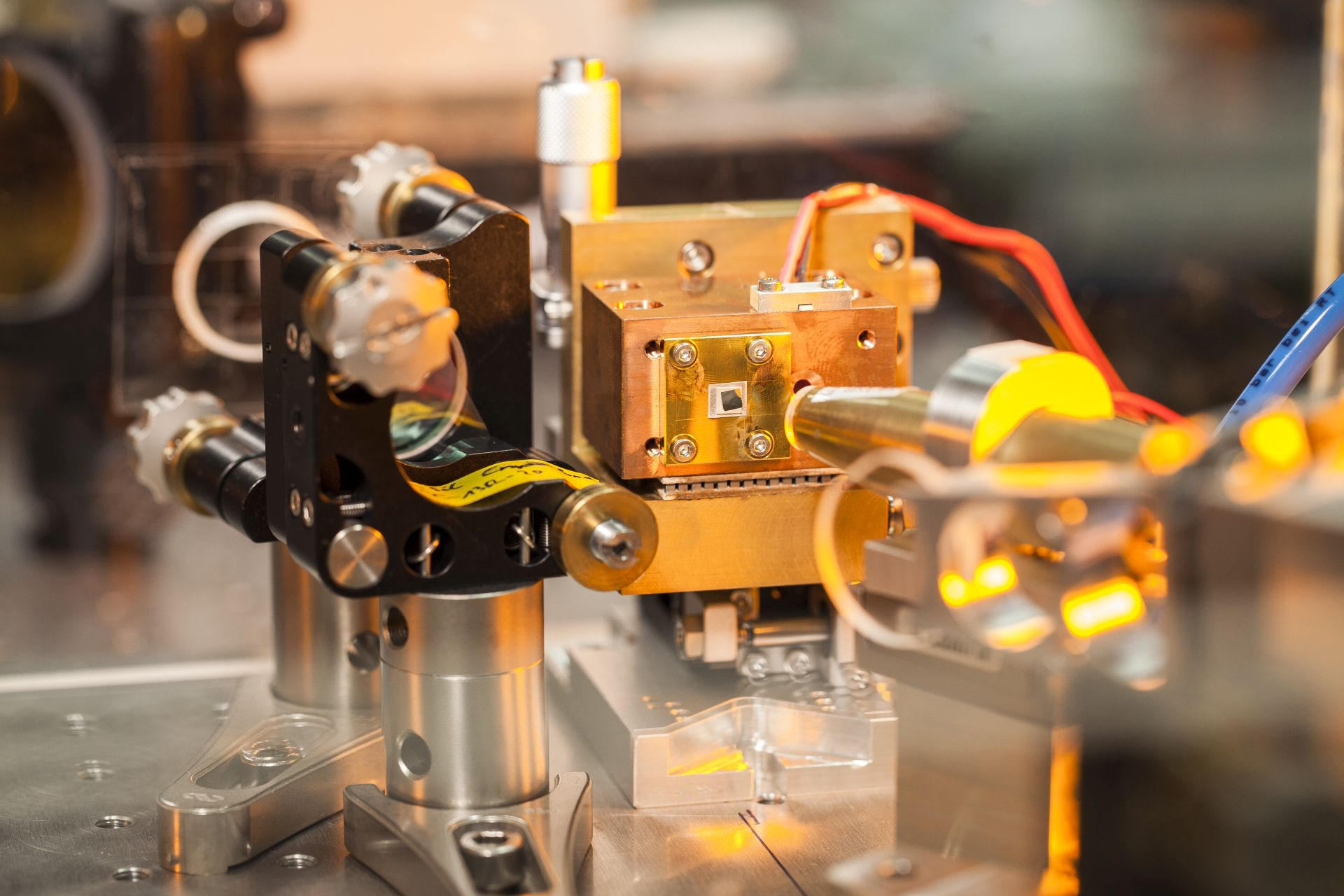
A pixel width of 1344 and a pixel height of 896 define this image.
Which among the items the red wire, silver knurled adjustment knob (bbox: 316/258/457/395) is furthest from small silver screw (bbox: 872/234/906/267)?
silver knurled adjustment knob (bbox: 316/258/457/395)

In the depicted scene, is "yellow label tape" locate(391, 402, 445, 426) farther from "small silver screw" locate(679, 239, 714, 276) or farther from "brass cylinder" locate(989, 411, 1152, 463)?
"brass cylinder" locate(989, 411, 1152, 463)

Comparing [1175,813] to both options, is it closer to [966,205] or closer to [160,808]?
[160,808]

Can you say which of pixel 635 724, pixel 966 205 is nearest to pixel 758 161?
pixel 966 205

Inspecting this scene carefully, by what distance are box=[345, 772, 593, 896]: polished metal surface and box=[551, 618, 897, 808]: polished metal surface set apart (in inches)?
2.9

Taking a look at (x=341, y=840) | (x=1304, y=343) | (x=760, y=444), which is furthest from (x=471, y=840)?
(x=1304, y=343)

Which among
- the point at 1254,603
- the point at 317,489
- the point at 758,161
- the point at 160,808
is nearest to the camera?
the point at 1254,603

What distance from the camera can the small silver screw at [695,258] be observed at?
97 cm

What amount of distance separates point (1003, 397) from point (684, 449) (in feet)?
0.78

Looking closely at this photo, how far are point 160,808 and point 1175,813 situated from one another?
483 mm

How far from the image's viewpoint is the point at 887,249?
980 millimetres

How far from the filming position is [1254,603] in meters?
0.60

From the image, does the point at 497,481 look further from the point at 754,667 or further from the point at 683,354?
the point at 754,667

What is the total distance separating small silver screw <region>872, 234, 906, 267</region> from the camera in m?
0.98

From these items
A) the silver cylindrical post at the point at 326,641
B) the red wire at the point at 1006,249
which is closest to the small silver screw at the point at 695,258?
the red wire at the point at 1006,249
